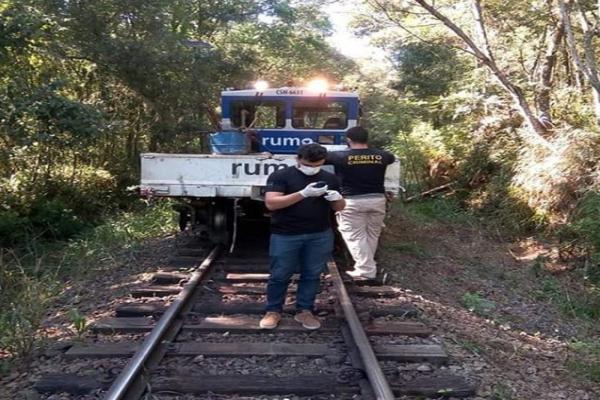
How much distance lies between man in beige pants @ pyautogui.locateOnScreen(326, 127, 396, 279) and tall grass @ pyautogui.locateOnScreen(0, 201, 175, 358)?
333cm

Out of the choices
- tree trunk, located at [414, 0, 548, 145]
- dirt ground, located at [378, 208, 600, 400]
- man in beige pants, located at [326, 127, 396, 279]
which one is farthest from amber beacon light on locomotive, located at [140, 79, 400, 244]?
tree trunk, located at [414, 0, 548, 145]

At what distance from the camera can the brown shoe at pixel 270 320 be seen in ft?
18.2

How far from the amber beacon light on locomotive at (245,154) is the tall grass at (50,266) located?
128cm

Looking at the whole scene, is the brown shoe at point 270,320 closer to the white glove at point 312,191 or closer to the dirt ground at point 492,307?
the white glove at point 312,191

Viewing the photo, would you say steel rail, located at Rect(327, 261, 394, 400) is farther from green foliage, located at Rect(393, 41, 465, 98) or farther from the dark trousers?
green foliage, located at Rect(393, 41, 465, 98)

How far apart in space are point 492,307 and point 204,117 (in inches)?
485

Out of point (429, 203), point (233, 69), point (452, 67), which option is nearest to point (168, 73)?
point (233, 69)

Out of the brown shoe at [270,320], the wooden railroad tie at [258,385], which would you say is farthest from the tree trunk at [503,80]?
the wooden railroad tie at [258,385]

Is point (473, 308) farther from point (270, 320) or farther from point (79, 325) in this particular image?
point (79, 325)

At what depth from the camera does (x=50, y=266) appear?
9.84 metres

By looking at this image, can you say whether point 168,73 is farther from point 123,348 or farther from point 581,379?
point 581,379

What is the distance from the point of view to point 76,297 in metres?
7.17

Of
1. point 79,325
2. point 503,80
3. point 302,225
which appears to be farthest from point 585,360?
point 503,80

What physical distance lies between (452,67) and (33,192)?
1346 centimetres
